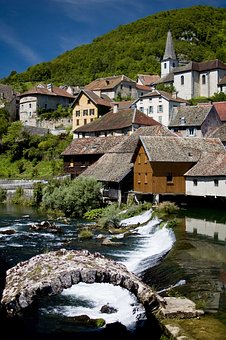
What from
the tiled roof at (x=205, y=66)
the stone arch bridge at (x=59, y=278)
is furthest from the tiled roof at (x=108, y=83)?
the stone arch bridge at (x=59, y=278)

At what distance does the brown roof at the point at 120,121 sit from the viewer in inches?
2512

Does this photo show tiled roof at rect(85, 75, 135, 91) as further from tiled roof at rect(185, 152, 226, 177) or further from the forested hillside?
tiled roof at rect(185, 152, 226, 177)

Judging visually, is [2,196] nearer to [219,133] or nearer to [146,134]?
[146,134]

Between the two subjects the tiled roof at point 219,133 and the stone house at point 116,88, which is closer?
the tiled roof at point 219,133

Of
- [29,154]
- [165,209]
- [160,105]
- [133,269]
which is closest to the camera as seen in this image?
[133,269]

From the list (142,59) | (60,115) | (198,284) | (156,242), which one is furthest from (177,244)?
(142,59)

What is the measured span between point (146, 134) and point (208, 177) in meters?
13.9

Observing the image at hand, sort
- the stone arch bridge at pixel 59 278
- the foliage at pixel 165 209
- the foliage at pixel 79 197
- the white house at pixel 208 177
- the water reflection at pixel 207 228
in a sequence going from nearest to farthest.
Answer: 1. the stone arch bridge at pixel 59 278
2. the water reflection at pixel 207 228
3. the foliage at pixel 165 209
4. the white house at pixel 208 177
5. the foliage at pixel 79 197

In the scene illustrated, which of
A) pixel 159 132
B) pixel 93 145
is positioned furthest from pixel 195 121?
pixel 93 145

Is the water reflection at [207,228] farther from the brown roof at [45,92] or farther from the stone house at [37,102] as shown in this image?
the brown roof at [45,92]

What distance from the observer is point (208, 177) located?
40.5 m

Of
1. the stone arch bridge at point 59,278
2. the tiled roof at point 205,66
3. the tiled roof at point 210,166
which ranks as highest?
the tiled roof at point 205,66

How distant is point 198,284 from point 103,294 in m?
3.94

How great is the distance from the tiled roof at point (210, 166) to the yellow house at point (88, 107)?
37.3 meters
